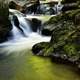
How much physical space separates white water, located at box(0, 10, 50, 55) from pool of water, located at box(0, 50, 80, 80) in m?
1.50

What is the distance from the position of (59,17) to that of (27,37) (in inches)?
84.0

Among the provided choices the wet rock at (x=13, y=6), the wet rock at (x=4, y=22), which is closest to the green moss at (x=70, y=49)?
the wet rock at (x=4, y=22)

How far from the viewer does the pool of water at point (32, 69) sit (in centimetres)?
Result: 820

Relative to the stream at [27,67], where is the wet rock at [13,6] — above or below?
above

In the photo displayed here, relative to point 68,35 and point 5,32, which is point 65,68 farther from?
point 5,32

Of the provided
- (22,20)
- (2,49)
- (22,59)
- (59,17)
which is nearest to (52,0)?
(22,20)

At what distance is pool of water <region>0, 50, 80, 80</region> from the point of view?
8.20 metres

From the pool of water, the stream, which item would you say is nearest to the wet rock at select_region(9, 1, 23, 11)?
the stream

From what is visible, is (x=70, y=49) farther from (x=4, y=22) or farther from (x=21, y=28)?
(x=21, y=28)

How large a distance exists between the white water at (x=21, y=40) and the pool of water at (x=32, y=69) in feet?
4.92

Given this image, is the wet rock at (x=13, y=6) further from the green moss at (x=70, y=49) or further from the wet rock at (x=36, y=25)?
the green moss at (x=70, y=49)

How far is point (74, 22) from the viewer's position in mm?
12984

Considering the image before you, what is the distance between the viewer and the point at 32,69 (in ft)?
29.6

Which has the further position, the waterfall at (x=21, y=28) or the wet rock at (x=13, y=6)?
the wet rock at (x=13, y=6)
